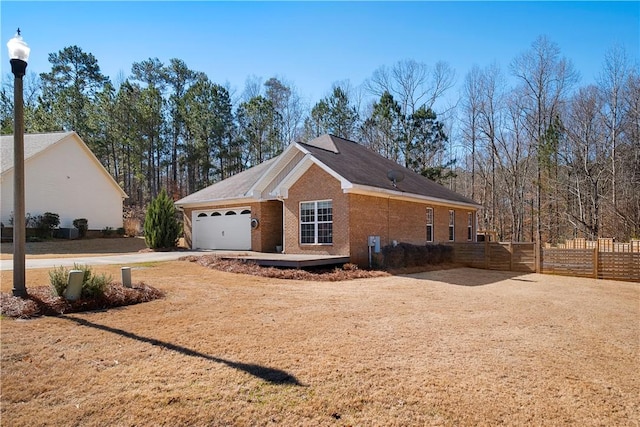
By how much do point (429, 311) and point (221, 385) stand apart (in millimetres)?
4973

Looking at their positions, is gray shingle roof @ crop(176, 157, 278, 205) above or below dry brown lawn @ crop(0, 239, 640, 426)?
above

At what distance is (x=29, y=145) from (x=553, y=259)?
30.8 meters

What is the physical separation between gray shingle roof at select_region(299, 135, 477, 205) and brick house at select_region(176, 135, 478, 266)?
0.06m

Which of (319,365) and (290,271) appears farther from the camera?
(290,271)

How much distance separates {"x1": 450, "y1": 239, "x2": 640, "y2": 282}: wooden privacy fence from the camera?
1471 cm

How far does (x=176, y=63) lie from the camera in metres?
41.1

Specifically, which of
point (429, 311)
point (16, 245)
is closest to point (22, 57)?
point (16, 245)

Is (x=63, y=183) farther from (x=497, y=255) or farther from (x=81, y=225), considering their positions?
(x=497, y=255)

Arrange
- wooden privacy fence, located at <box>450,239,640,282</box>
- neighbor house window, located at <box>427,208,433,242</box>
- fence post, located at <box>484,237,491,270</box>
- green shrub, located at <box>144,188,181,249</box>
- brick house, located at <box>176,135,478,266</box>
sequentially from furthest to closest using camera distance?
green shrub, located at <box>144,188,181,249</box> → neighbor house window, located at <box>427,208,433,242</box> → fence post, located at <box>484,237,491,270</box> → brick house, located at <box>176,135,478,266</box> → wooden privacy fence, located at <box>450,239,640,282</box>

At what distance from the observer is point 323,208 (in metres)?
15.9

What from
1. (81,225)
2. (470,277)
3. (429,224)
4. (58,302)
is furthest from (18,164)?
(81,225)

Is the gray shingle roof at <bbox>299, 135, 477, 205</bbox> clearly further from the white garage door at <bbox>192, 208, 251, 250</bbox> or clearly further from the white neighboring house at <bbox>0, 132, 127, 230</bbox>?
the white neighboring house at <bbox>0, 132, 127, 230</bbox>

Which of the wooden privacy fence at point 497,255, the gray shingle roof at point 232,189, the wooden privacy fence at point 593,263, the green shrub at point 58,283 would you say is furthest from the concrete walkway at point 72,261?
the wooden privacy fence at point 593,263

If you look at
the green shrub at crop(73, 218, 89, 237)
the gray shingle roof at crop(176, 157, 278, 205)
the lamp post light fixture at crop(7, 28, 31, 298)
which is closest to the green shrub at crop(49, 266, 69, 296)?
the lamp post light fixture at crop(7, 28, 31, 298)
